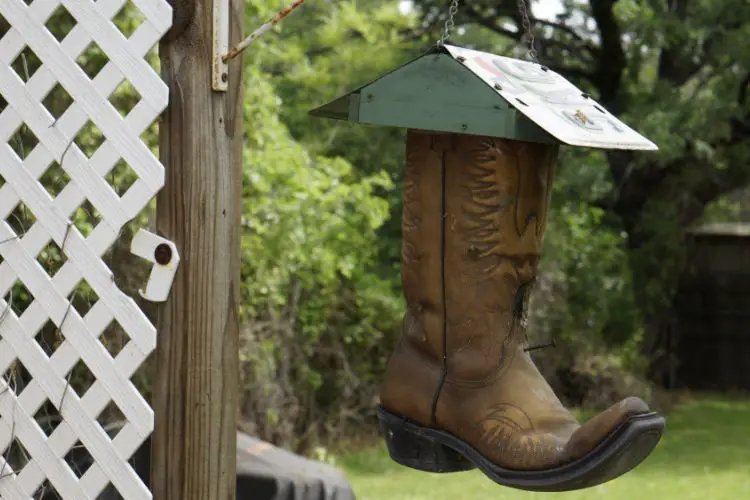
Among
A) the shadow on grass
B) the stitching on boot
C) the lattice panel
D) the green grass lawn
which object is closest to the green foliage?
the shadow on grass

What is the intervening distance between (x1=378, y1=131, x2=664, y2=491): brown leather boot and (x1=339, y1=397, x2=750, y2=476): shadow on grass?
4.52 metres

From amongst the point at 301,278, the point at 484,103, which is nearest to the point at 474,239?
the point at 484,103

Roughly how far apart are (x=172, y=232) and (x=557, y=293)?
660 cm

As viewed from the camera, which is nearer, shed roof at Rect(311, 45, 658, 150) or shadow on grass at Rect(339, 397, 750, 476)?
shed roof at Rect(311, 45, 658, 150)

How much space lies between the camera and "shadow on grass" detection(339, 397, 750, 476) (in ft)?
22.3

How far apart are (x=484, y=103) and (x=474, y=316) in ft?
1.37

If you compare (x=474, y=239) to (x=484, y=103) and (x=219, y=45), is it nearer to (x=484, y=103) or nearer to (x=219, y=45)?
(x=484, y=103)

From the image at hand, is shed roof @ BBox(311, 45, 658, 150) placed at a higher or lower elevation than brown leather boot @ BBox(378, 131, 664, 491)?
higher

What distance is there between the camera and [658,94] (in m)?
8.12

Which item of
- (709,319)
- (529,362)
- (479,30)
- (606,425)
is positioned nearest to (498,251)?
(529,362)

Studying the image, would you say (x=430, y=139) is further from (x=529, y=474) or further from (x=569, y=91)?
(x=529, y=474)

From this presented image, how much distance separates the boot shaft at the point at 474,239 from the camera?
2000mm

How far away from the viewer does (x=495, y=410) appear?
201 centimetres

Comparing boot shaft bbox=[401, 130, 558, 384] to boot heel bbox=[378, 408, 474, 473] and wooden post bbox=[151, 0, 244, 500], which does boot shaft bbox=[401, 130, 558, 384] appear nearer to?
boot heel bbox=[378, 408, 474, 473]
